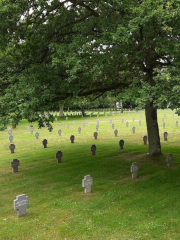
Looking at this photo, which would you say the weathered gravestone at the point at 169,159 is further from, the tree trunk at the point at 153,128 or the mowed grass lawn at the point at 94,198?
the tree trunk at the point at 153,128

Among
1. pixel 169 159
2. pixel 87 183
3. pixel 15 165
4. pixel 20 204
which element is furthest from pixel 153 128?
pixel 20 204

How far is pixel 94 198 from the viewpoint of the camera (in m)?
8.51

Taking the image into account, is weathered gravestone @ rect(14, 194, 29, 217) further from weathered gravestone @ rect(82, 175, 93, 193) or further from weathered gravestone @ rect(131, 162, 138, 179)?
weathered gravestone @ rect(131, 162, 138, 179)

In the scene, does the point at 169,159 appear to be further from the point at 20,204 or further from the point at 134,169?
the point at 20,204

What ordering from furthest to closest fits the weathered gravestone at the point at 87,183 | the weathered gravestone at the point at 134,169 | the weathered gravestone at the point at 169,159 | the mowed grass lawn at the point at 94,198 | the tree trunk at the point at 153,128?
the tree trunk at the point at 153,128 → the weathered gravestone at the point at 169,159 → the weathered gravestone at the point at 134,169 → the weathered gravestone at the point at 87,183 → the mowed grass lawn at the point at 94,198

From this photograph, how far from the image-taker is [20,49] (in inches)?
406

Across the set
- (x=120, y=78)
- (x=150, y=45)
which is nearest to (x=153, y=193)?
(x=150, y=45)

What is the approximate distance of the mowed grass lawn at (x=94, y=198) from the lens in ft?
21.0

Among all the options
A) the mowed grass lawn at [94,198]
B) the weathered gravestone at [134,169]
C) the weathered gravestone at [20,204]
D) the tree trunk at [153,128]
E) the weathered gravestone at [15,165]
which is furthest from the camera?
the tree trunk at [153,128]

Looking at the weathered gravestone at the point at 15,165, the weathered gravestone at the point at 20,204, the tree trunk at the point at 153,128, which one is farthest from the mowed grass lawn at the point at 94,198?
the tree trunk at the point at 153,128

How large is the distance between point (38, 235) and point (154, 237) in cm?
307

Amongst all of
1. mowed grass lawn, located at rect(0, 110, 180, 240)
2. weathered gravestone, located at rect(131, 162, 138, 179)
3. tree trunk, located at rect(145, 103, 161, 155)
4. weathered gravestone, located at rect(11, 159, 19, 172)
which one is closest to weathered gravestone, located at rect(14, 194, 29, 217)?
mowed grass lawn, located at rect(0, 110, 180, 240)

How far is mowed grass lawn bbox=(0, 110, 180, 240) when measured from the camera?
6398mm

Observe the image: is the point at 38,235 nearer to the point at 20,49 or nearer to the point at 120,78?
the point at 20,49
